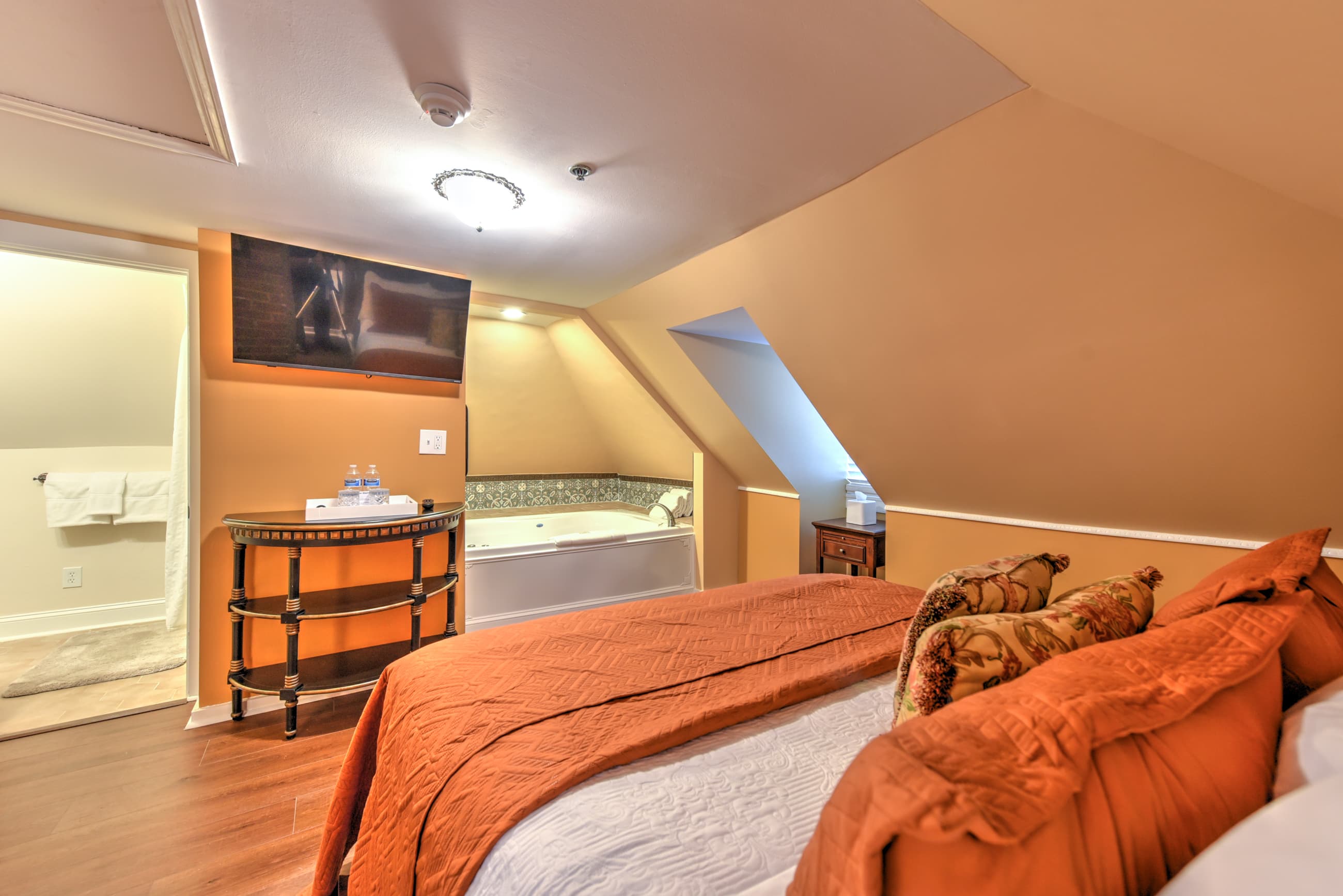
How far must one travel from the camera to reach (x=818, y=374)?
293 centimetres

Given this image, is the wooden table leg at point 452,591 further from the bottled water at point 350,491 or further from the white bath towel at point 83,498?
the white bath towel at point 83,498

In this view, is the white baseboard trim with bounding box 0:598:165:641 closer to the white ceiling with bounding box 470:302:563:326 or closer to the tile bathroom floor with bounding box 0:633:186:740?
the tile bathroom floor with bounding box 0:633:186:740

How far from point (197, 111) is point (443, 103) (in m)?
0.77

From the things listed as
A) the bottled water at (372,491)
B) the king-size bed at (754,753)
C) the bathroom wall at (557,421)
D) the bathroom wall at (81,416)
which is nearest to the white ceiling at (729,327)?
the bathroom wall at (557,421)

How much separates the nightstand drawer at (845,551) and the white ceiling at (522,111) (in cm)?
216

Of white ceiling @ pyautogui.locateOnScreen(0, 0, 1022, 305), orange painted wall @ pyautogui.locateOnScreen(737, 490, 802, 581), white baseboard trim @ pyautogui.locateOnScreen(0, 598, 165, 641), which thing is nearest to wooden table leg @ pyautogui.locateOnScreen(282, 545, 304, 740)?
white ceiling @ pyautogui.locateOnScreen(0, 0, 1022, 305)

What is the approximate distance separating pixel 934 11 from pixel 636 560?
3.66m

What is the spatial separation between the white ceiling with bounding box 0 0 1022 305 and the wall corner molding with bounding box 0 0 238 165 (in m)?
0.03

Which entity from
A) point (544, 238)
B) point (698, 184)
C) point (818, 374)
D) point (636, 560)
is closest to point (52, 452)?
point (544, 238)

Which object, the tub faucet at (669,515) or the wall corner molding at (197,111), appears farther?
the tub faucet at (669,515)

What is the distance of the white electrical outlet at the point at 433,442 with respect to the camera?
320 centimetres

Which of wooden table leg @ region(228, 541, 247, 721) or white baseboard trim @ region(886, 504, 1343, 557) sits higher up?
white baseboard trim @ region(886, 504, 1343, 557)

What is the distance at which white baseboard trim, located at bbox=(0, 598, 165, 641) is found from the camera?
3.37 meters

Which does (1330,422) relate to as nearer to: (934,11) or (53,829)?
(934,11)
